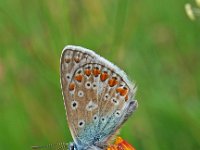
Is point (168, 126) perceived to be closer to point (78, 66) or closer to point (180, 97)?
point (180, 97)

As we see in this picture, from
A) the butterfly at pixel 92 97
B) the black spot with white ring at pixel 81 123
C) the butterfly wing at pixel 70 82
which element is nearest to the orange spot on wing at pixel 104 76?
the butterfly at pixel 92 97

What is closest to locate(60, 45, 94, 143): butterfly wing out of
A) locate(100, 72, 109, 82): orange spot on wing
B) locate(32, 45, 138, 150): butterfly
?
locate(32, 45, 138, 150): butterfly

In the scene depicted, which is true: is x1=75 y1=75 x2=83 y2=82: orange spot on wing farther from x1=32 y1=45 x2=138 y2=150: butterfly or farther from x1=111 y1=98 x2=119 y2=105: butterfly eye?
x1=111 y1=98 x2=119 y2=105: butterfly eye

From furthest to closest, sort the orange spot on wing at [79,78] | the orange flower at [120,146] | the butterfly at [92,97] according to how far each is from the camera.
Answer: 1. the orange spot on wing at [79,78]
2. the butterfly at [92,97]
3. the orange flower at [120,146]

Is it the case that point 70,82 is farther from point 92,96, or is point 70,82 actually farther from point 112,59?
point 112,59

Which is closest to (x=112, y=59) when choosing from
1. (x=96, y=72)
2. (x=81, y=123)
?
(x=96, y=72)

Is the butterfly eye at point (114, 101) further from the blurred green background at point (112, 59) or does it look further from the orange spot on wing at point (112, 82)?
the blurred green background at point (112, 59)

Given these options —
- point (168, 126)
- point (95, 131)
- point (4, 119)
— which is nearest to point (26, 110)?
point (4, 119)
